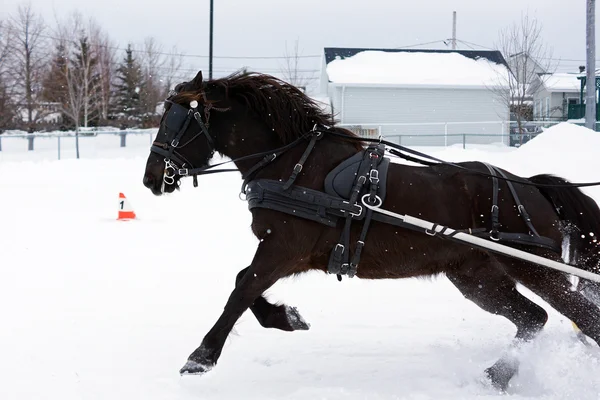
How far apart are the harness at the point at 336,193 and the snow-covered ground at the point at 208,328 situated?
0.80 meters

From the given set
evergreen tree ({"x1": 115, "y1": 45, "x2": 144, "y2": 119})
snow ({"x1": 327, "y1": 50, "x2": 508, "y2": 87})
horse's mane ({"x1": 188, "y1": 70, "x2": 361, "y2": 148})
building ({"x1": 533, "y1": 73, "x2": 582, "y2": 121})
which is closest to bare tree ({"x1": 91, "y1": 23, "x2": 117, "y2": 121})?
evergreen tree ({"x1": 115, "y1": 45, "x2": 144, "y2": 119})

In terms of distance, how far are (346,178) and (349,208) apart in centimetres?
25

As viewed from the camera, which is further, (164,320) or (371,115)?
(371,115)

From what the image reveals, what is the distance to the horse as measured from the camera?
477 centimetres

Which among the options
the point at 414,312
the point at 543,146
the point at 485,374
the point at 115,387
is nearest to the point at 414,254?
the point at 485,374

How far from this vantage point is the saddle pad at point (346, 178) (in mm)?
4797

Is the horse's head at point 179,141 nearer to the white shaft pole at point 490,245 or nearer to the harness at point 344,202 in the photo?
the harness at point 344,202

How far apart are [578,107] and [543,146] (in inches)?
828

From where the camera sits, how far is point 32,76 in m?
40.3

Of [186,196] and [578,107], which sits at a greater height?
[578,107]

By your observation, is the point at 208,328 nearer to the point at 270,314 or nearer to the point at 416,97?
the point at 270,314

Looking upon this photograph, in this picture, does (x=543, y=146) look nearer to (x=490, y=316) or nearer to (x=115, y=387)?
(x=490, y=316)

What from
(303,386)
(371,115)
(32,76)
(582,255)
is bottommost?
(303,386)

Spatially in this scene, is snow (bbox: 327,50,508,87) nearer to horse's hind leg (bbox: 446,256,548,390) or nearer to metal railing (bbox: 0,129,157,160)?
metal railing (bbox: 0,129,157,160)
